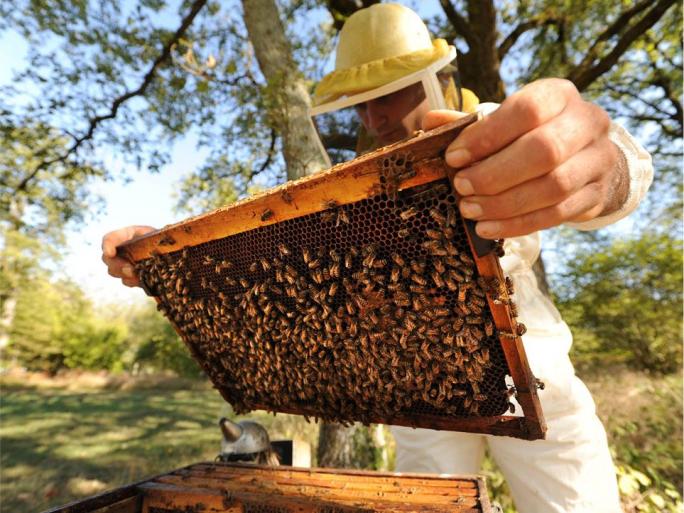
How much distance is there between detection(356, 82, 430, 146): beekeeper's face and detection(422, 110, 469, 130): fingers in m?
1.41

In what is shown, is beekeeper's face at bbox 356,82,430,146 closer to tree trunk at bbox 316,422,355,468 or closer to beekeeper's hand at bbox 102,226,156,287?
beekeeper's hand at bbox 102,226,156,287

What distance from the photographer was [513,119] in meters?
1.03

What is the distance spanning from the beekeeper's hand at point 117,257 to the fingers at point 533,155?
2.26 metres

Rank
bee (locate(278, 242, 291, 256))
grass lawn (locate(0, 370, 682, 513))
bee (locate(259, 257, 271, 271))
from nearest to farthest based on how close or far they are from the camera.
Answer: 1. bee (locate(278, 242, 291, 256))
2. bee (locate(259, 257, 271, 271))
3. grass lawn (locate(0, 370, 682, 513))

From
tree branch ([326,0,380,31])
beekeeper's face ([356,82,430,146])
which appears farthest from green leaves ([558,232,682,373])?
beekeeper's face ([356,82,430,146])

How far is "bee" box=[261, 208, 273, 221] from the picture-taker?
5.52 feet

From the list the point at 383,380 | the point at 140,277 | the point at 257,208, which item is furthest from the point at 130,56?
the point at 383,380

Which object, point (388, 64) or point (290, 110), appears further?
point (290, 110)

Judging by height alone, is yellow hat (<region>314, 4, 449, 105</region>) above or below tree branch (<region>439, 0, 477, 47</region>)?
below

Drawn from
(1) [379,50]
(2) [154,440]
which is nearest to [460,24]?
(1) [379,50]

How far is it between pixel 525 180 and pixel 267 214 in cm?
108

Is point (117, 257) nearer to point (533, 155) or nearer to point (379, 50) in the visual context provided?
point (379, 50)

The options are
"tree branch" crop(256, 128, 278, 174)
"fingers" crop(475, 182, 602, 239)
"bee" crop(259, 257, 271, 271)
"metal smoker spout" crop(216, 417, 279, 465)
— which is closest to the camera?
"fingers" crop(475, 182, 602, 239)

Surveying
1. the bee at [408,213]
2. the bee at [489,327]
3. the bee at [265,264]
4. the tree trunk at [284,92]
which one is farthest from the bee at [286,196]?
the tree trunk at [284,92]
